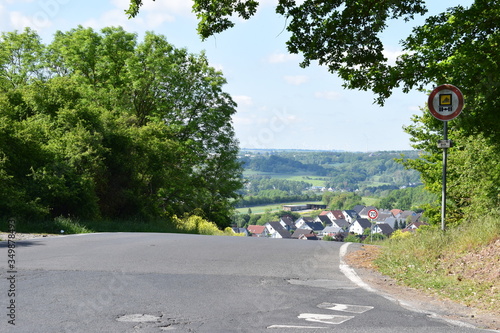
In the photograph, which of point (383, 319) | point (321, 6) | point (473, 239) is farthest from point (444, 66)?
point (383, 319)

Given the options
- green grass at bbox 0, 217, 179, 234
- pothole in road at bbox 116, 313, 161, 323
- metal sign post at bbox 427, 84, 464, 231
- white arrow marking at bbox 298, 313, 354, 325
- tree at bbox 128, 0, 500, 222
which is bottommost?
green grass at bbox 0, 217, 179, 234

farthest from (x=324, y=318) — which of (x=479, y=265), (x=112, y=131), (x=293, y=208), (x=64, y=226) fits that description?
(x=293, y=208)

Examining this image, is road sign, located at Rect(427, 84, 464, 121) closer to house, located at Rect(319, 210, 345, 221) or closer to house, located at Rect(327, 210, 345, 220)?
house, located at Rect(319, 210, 345, 221)

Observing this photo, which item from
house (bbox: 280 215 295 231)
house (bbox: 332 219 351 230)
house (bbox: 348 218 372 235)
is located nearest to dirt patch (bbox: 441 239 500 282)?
house (bbox: 348 218 372 235)

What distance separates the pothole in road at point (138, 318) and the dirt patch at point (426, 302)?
9.89ft

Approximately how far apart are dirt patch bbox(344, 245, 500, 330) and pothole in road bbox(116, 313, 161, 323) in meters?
3.01

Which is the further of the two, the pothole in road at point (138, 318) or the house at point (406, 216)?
the house at point (406, 216)

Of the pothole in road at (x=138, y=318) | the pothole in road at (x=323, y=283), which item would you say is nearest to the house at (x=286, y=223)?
the pothole in road at (x=323, y=283)

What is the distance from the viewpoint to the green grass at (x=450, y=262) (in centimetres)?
725

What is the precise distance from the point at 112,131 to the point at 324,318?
2254cm

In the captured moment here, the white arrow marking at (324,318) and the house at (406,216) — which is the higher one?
the white arrow marking at (324,318)

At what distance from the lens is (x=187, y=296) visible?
6.76m

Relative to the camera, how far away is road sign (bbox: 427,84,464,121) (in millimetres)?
10688

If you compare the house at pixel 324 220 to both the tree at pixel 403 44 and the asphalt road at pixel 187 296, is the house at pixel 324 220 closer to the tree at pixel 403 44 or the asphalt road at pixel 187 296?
the tree at pixel 403 44
